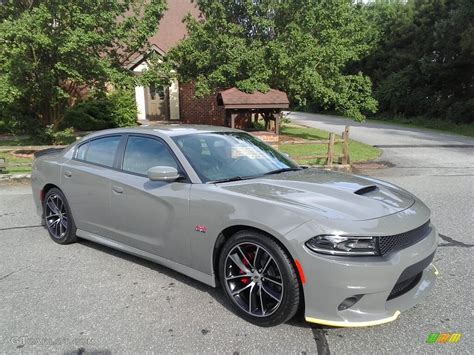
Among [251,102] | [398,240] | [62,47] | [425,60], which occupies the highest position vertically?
[425,60]

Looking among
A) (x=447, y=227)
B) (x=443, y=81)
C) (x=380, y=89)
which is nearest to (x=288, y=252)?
(x=447, y=227)

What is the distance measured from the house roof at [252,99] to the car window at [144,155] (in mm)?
10146

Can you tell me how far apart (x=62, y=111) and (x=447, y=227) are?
12.0 metres

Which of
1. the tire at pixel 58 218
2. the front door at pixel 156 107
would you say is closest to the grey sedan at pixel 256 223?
the tire at pixel 58 218

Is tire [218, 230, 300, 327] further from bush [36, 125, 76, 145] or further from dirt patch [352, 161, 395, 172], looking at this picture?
bush [36, 125, 76, 145]

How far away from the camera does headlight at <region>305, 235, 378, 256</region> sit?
2.71 m

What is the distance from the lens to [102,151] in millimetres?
4547

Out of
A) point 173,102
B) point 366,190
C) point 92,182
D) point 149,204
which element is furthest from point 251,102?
point 366,190

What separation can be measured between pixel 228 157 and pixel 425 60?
3213cm

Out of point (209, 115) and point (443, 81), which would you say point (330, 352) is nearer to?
point (209, 115)

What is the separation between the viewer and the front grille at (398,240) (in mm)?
2748

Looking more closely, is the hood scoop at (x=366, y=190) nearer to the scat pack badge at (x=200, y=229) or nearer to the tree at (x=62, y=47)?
the scat pack badge at (x=200, y=229)

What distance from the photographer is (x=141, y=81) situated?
40.9ft

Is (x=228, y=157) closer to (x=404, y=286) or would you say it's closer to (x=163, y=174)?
(x=163, y=174)
